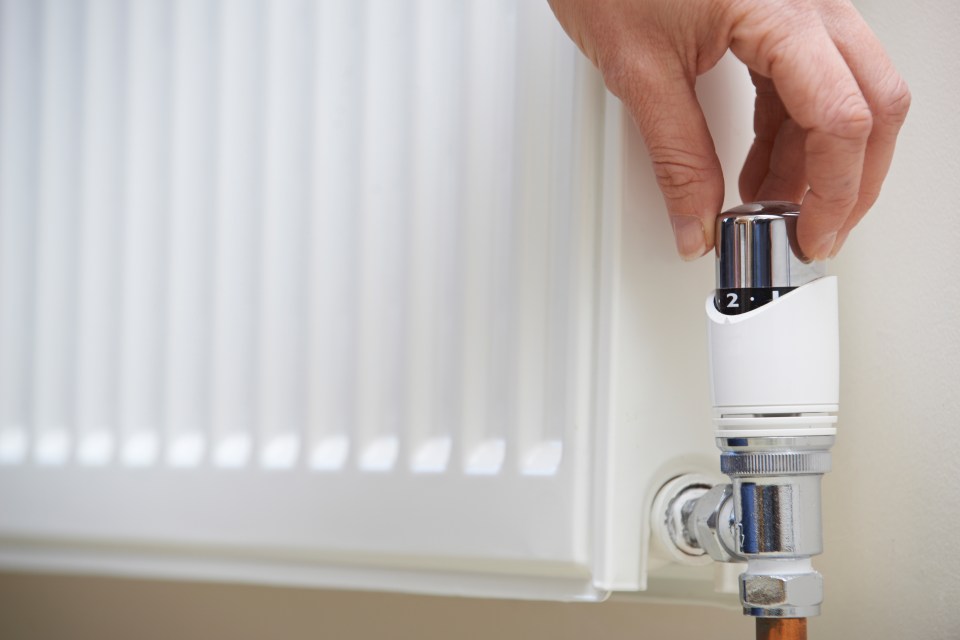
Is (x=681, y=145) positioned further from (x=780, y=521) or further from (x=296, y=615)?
(x=296, y=615)

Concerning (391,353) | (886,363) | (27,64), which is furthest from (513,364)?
(27,64)

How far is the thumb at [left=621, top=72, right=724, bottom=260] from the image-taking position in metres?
0.41

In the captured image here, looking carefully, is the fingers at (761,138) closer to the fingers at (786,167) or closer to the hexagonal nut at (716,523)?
the fingers at (786,167)

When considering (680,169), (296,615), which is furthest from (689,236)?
(296,615)

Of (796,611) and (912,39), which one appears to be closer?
(796,611)

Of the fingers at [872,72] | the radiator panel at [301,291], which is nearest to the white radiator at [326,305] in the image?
the radiator panel at [301,291]

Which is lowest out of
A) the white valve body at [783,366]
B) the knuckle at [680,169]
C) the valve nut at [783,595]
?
the valve nut at [783,595]

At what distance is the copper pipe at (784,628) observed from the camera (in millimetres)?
379

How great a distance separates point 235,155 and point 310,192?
0.19 feet

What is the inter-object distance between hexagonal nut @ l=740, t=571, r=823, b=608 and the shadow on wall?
0.64 ft

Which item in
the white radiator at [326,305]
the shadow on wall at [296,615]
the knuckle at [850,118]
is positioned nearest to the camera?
the knuckle at [850,118]

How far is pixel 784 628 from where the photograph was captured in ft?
1.25

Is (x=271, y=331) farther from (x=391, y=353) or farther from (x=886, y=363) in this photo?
(x=886, y=363)

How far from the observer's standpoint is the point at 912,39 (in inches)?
21.6
